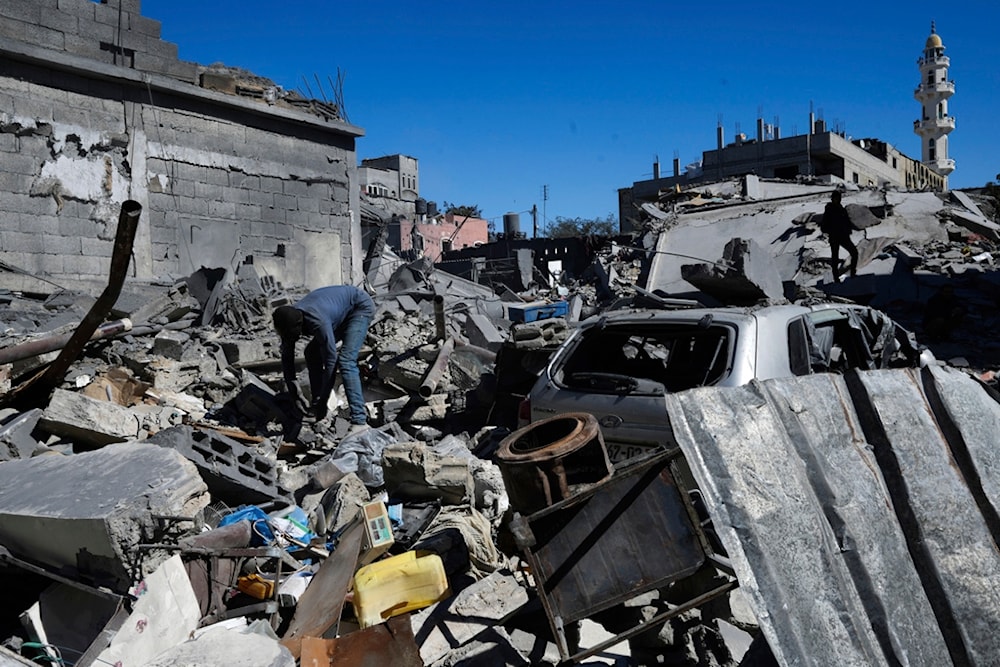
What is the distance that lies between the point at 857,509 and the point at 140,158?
11.2 meters

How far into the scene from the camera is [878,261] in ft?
42.9

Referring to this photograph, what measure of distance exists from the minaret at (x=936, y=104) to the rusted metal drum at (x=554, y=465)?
8919 cm

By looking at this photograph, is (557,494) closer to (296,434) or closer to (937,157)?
(296,434)

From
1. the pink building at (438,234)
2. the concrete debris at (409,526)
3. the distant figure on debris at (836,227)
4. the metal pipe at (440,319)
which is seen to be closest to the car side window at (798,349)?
the concrete debris at (409,526)

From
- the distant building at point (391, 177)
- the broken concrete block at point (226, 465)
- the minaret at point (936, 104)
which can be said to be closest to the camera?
the broken concrete block at point (226, 465)

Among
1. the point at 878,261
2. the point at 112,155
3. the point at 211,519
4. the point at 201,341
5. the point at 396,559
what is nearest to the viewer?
the point at 396,559

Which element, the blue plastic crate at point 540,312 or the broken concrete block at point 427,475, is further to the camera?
the blue plastic crate at point 540,312

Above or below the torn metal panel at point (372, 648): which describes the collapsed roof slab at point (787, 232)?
above

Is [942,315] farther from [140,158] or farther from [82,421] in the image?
[140,158]

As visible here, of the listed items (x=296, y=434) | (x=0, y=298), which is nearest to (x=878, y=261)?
(x=296, y=434)

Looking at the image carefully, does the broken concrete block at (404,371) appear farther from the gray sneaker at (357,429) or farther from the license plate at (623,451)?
the license plate at (623,451)

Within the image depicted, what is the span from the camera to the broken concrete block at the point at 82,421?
16.9 ft

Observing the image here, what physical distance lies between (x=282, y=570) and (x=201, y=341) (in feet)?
19.0

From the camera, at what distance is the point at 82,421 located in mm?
5246
